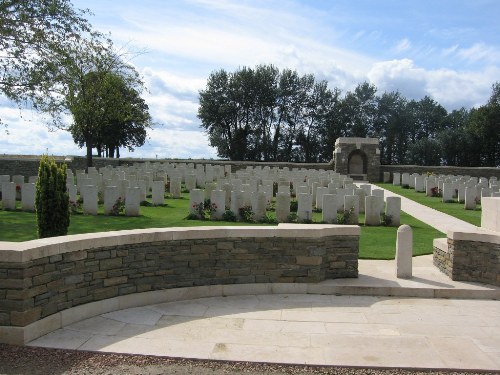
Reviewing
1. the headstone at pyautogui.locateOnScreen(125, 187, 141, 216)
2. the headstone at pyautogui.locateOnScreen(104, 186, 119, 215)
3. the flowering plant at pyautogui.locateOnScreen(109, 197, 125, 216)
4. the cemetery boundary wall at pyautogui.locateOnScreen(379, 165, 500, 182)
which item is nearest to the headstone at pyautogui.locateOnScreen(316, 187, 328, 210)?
the headstone at pyautogui.locateOnScreen(125, 187, 141, 216)

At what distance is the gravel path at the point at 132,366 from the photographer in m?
3.97

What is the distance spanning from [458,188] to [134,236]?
56.2ft

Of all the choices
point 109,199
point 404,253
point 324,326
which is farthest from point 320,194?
point 324,326

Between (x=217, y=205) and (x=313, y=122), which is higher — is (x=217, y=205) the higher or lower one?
the lower one

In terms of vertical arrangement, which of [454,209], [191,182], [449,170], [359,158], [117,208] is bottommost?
[454,209]

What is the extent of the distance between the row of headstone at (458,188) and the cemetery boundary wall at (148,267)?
10.6 m

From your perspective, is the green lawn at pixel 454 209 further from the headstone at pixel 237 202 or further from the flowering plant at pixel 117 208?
the flowering plant at pixel 117 208

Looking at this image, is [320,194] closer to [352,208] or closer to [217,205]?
[352,208]

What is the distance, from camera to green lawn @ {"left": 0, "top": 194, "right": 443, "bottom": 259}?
9281 mm

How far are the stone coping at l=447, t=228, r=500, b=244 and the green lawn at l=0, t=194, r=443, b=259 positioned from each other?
1.71m

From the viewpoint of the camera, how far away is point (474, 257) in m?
6.83

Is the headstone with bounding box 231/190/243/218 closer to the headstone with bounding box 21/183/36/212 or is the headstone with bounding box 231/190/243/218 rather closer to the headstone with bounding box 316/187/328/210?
the headstone with bounding box 316/187/328/210

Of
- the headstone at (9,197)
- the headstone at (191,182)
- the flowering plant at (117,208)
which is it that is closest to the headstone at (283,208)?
the flowering plant at (117,208)

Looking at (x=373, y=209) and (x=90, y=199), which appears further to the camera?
(x=90, y=199)
